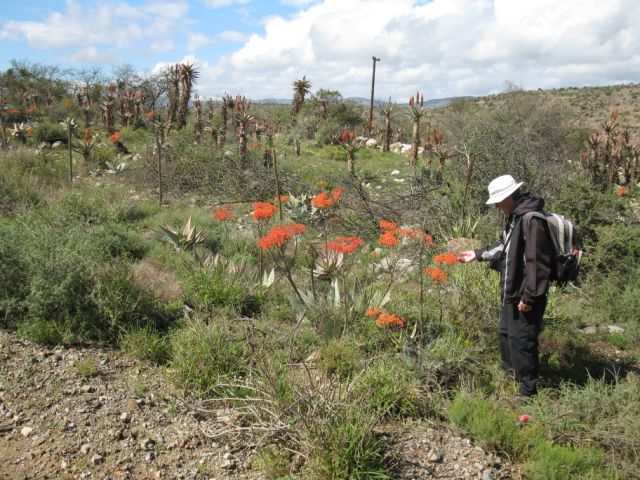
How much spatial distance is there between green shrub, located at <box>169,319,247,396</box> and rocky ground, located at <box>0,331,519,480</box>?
6.3 inches

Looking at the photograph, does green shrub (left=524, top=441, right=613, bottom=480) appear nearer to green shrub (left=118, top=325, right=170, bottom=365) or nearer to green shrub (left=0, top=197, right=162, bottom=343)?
green shrub (left=118, top=325, right=170, bottom=365)

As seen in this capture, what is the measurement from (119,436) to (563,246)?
3.55m

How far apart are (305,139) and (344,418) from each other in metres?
22.4

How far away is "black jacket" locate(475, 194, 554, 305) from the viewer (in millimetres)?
3758

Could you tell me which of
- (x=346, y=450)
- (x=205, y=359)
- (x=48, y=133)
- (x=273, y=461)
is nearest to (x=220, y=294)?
(x=205, y=359)

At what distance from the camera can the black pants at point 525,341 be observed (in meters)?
3.98

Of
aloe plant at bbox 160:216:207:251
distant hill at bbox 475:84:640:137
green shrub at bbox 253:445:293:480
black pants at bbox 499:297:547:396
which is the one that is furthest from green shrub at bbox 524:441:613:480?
distant hill at bbox 475:84:640:137

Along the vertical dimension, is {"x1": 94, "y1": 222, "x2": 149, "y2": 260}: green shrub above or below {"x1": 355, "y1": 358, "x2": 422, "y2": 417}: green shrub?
above

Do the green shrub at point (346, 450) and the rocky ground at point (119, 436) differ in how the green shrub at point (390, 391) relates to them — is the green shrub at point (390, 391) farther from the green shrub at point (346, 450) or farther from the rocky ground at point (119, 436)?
the green shrub at point (346, 450)

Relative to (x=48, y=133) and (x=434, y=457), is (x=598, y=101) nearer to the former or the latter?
(x=48, y=133)

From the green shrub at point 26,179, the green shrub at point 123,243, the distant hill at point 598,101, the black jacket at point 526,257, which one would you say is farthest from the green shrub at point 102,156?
the distant hill at point 598,101

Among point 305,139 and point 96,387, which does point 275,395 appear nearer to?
point 96,387

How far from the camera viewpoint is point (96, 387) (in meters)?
4.02

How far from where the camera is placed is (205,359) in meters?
4.07
